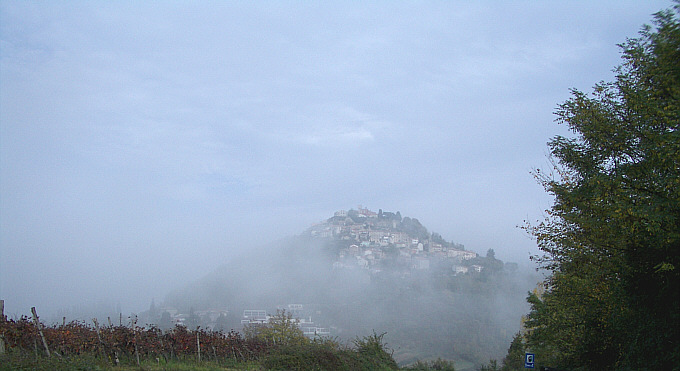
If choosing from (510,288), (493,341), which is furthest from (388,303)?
(510,288)

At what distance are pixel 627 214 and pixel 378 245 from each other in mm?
119410

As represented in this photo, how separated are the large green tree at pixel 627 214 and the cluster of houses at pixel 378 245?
314 feet

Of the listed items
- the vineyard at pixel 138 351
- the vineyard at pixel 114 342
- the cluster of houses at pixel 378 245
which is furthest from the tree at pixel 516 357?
the cluster of houses at pixel 378 245

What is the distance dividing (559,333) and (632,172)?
909 centimetres

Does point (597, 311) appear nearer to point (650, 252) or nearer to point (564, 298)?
point (564, 298)

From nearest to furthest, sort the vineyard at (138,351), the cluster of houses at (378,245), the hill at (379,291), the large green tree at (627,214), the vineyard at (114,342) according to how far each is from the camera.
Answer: the large green tree at (627,214), the vineyard at (138,351), the vineyard at (114,342), the hill at (379,291), the cluster of houses at (378,245)

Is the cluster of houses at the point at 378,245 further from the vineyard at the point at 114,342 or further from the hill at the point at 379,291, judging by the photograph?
the vineyard at the point at 114,342

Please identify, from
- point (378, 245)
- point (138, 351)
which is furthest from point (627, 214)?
point (378, 245)

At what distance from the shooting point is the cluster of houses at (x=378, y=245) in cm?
11869

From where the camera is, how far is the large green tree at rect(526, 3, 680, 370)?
9289mm

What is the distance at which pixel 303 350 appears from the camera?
17.6 metres

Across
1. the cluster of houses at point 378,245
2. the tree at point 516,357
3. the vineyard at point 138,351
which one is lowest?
the tree at point 516,357

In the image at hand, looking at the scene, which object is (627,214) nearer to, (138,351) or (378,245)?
(138,351)

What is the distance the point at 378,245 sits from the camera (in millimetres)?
129625
